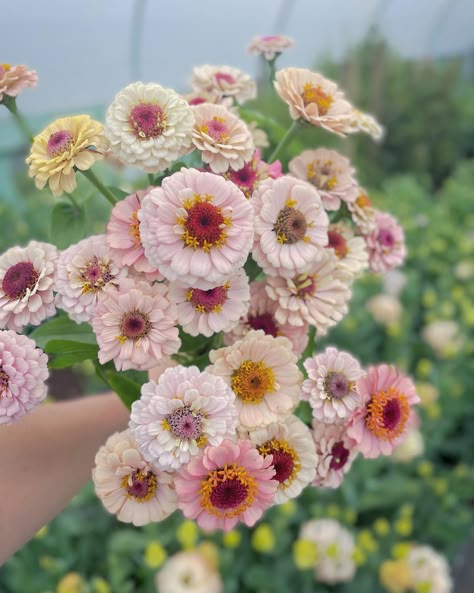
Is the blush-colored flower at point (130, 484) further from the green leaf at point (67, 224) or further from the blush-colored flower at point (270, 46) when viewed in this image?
the blush-colored flower at point (270, 46)

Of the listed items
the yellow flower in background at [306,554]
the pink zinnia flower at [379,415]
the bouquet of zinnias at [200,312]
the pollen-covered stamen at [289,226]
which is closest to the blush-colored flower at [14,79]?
the bouquet of zinnias at [200,312]

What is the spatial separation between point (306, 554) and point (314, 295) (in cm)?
69

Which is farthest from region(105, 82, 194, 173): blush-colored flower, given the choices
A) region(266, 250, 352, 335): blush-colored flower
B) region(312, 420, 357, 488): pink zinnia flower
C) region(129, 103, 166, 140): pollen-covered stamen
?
region(312, 420, 357, 488): pink zinnia flower

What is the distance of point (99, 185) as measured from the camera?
1.29 feet

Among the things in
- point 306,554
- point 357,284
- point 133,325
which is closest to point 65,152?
point 133,325

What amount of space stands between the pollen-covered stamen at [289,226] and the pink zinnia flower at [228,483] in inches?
5.1

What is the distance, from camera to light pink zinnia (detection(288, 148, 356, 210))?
1.43ft

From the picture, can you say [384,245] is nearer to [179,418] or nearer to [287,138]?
[287,138]

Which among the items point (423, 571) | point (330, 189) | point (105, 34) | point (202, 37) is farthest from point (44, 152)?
point (202, 37)

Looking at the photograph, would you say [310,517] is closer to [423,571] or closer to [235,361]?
[423,571]

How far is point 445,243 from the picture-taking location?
5.77ft

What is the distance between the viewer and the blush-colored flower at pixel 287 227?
359mm

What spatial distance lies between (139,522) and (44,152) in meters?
0.24

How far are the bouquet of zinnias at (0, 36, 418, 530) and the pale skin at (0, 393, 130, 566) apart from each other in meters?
0.11
